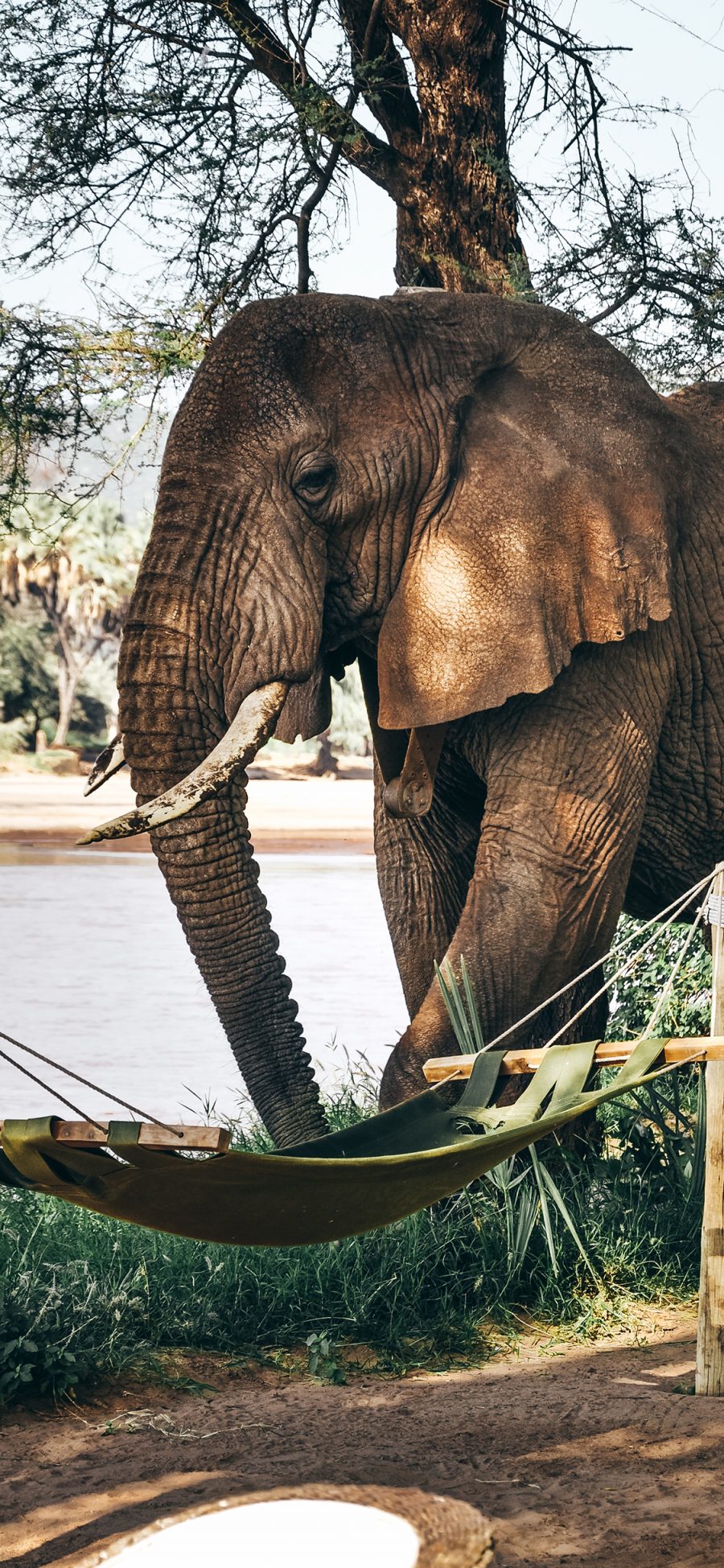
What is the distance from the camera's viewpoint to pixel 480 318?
4.75 meters

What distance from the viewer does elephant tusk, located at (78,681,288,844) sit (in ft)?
13.1

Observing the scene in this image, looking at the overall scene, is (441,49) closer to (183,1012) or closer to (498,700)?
(498,700)

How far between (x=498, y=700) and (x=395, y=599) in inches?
15.0

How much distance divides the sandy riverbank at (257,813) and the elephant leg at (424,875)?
63.0ft

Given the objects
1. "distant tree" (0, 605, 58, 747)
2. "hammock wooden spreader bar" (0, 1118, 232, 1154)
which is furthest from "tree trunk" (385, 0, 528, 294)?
"distant tree" (0, 605, 58, 747)

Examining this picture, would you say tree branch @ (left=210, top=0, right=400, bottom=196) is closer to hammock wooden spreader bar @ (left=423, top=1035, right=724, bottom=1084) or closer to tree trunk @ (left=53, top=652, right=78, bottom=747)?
hammock wooden spreader bar @ (left=423, top=1035, right=724, bottom=1084)

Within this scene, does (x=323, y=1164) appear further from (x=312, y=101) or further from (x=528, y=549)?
(x=312, y=101)

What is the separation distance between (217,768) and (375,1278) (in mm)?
1495

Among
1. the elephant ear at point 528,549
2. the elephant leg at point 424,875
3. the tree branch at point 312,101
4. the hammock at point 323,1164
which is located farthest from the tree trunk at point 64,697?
the hammock at point 323,1164

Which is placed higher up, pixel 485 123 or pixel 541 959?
pixel 485 123

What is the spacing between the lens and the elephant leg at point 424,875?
5391 millimetres

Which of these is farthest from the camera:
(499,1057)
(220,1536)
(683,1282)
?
(683,1282)

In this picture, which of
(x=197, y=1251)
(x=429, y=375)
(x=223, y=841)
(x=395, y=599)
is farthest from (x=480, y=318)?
(x=197, y=1251)

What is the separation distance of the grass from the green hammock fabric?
3.43ft
